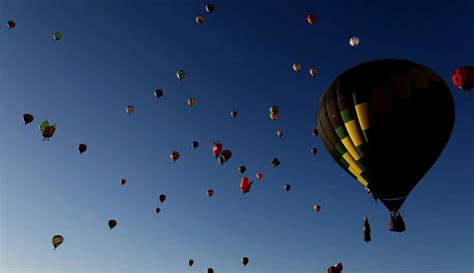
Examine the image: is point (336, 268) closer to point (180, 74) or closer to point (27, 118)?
point (180, 74)

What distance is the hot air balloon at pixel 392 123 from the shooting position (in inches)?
633

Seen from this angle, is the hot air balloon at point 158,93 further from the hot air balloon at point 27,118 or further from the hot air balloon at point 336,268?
the hot air balloon at point 336,268

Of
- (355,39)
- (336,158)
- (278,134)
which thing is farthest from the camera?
(278,134)

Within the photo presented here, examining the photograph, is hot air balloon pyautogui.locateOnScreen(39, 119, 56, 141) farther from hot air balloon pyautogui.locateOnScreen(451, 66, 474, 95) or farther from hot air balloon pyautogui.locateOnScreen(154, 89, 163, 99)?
hot air balloon pyautogui.locateOnScreen(451, 66, 474, 95)

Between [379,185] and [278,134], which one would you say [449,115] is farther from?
[278,134]

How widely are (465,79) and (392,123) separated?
4523mm

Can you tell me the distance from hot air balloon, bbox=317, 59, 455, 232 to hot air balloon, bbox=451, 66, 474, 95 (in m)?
1.85

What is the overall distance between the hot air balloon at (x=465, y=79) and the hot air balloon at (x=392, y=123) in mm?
1851

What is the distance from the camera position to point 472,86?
60.0 ft

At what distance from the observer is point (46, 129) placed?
23828mm

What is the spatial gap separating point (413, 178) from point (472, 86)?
493 cm

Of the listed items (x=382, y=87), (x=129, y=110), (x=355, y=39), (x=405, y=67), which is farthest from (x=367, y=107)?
(x=129, y=110)

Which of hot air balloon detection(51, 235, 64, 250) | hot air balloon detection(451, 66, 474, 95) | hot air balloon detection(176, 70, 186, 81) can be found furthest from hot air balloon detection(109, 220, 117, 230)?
hot air balloon detection(451, 66, 474, 95)

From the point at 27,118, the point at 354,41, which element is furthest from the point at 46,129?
the point at 354,41
